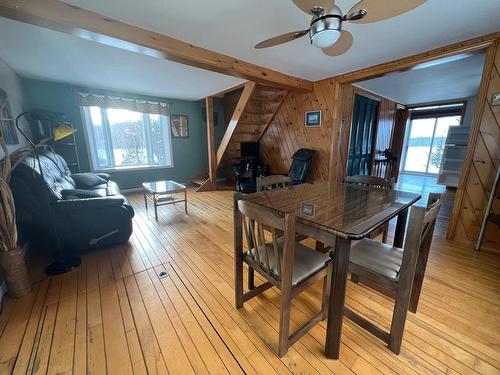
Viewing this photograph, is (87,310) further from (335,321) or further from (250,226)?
(335,321)

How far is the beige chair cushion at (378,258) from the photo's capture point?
122 centimetres

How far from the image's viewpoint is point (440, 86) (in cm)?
425

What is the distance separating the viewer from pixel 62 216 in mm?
2080

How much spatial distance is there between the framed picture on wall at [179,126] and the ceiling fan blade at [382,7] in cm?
488

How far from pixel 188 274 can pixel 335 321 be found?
1325 mm

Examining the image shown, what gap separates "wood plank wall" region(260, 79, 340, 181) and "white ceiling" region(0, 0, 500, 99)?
0.41 metres

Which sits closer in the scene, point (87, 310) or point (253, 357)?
point (253, 357)

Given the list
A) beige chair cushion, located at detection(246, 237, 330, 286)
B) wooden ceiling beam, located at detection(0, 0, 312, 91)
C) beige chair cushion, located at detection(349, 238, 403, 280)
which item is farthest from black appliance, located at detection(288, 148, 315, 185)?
beige chair cushion, located at detection(246, 237, 330, 286)

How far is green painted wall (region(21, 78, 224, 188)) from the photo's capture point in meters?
3.78

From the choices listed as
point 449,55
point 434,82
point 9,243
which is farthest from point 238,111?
point 434,82

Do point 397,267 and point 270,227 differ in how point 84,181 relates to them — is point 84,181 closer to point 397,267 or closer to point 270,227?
point 270,227

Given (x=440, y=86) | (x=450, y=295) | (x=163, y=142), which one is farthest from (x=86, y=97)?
(x=440, y=86)

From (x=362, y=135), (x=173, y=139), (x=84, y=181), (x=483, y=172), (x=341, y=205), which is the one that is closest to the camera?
(x=341, y=205)

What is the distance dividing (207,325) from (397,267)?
1273 millimetres
